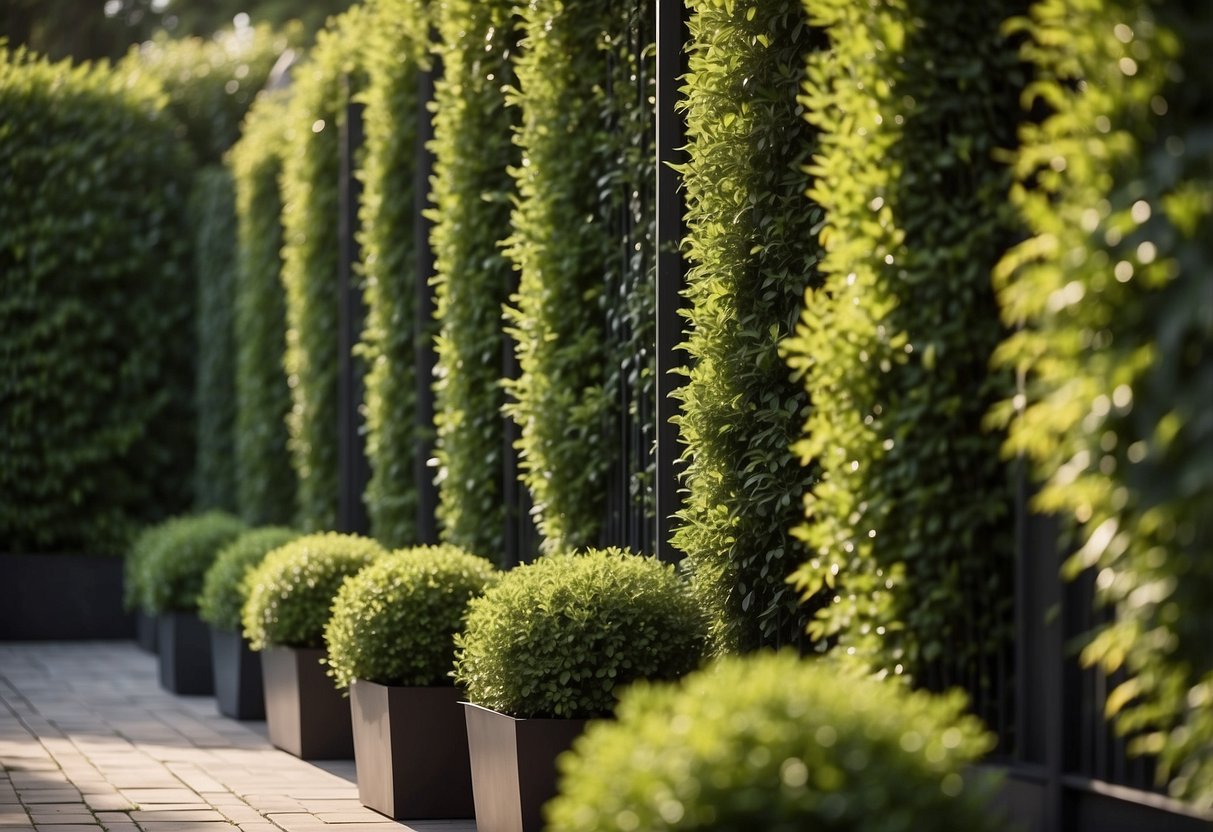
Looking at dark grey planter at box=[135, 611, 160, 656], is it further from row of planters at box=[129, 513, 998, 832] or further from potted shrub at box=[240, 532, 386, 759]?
potted shrub at box=[240, 532, 386, 759]

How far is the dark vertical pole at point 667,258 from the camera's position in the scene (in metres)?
5.51

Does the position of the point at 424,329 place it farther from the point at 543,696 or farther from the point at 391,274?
the point at 543,696

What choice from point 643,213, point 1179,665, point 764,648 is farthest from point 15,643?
point 1179,665

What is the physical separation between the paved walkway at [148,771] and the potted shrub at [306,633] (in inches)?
4.7

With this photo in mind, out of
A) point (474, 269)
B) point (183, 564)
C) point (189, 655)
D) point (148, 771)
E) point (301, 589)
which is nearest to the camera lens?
point (148, 771)

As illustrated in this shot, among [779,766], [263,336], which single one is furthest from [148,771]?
[263,336]

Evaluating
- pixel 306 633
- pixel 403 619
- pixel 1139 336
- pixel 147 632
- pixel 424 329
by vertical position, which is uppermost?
pixel 424 329

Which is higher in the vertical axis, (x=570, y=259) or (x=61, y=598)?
(x=570, y=259)

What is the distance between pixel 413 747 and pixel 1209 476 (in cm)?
384

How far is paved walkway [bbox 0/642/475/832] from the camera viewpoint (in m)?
5.63

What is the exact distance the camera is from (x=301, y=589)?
23.6ft

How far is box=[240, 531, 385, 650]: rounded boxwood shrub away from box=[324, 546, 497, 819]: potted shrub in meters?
1.08

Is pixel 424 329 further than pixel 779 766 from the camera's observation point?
Yes

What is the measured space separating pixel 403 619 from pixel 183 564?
4.27m
